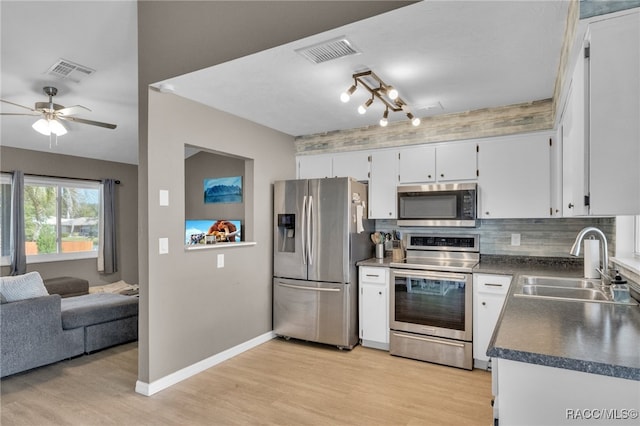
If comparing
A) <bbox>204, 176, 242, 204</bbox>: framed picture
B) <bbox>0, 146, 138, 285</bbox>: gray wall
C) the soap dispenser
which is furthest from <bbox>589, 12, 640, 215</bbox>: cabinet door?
<bbox>0, 146, 138, 285</bbox>: gray wall

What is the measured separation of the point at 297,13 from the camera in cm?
223

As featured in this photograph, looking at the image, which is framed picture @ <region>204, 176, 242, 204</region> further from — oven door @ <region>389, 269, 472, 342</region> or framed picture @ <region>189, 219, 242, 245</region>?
oven door @ <region>389, 269, 472, 342</region>

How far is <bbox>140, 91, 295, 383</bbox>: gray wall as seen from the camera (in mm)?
2959

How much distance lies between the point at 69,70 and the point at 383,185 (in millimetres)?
3459

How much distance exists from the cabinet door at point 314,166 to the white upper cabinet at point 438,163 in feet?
2.98

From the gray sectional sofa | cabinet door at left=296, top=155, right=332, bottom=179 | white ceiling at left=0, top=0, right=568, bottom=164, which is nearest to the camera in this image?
white ceiling at left=0, top=0, right=568, bottom=164

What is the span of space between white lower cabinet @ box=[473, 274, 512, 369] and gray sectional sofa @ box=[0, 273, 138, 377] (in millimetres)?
3597

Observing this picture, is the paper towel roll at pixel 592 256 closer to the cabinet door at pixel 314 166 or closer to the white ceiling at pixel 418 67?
the white ceiling at pixel 418 67

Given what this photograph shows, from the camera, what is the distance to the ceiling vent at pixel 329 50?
2234 mm

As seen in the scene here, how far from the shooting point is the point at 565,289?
237 cm

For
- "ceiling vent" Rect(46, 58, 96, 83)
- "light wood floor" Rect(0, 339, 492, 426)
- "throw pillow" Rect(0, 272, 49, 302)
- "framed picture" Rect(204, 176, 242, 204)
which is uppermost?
"ceiling vent" Rect(46, 58, 96, 83)

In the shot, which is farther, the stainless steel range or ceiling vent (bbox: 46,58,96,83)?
ceiling vent (bbox: 46,58,96,83)

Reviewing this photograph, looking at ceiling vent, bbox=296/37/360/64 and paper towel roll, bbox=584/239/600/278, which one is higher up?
ceiling vent, bbox=296/37/360/64

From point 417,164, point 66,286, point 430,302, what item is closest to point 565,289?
point 430,302
